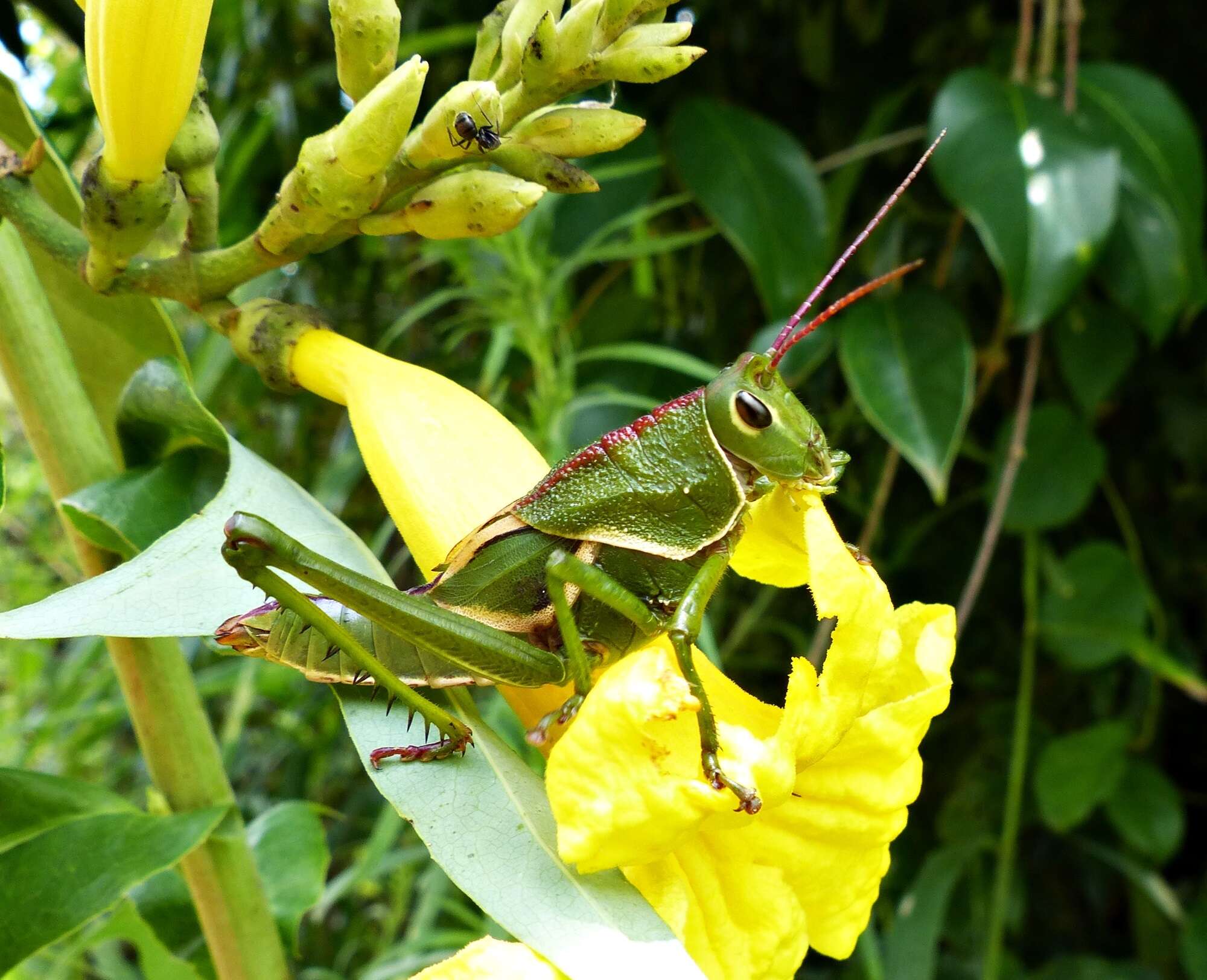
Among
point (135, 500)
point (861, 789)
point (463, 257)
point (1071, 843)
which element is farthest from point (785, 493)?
point (1071, 843)

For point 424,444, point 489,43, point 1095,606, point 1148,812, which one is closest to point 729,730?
point 424,444

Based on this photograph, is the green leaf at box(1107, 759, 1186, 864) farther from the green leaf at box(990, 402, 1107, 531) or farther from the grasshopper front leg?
the grasshopper front leg

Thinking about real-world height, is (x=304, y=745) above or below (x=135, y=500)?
below

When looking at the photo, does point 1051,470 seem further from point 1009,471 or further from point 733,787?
point 733,787

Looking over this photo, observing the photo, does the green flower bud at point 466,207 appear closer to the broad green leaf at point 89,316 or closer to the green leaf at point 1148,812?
the broad green leaf at point 89,316

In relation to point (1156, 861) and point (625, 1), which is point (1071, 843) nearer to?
point (1156, 861)

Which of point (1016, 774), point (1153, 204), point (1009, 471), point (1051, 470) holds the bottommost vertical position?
point (1016, 774)

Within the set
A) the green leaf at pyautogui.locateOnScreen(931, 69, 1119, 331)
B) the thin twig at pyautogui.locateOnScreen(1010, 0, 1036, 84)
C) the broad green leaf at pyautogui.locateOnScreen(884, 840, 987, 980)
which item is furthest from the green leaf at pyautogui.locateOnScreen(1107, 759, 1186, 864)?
the thin twig at pyautogui.locateOnScreen(1010, 0, 1036, 84)
